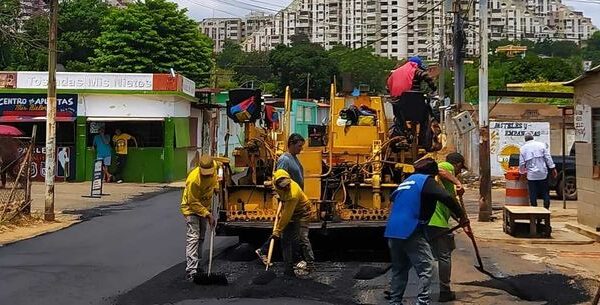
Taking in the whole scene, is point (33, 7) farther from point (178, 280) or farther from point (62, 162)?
point (62, 162)

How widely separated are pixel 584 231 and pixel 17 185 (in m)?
11.3

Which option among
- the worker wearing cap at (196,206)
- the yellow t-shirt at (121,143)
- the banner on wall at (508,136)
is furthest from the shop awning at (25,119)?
the worker wearing cap at (196,206)

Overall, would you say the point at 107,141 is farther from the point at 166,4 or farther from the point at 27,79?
the point at 166,4

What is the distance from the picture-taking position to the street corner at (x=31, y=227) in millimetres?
14450

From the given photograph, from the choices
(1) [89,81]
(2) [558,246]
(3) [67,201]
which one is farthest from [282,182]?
(1) [89,81]

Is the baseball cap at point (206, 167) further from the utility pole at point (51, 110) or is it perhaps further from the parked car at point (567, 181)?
the parked car at point (567, 181)

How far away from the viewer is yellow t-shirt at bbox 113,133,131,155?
28.7m

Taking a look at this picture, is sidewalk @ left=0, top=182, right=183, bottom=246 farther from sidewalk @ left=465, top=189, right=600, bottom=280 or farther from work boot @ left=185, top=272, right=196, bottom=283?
sidewalk @ left=465, top=189, right=600, bottom=280

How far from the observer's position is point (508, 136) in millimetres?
27516

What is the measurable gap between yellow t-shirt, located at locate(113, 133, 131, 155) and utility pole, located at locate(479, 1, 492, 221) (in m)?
15.9

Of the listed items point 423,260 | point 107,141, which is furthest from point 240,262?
point 107,141

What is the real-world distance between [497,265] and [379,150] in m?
2.46

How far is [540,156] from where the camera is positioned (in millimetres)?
16469

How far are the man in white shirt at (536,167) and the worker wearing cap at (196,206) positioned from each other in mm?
8951
